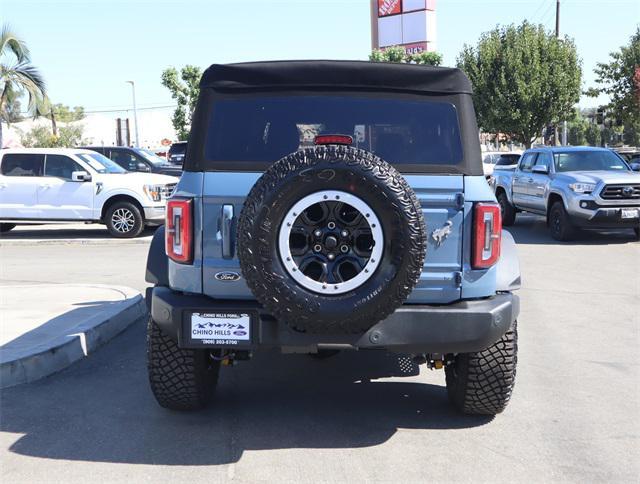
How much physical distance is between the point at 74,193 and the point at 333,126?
11.3 meters

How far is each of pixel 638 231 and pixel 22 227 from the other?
13.3 metres

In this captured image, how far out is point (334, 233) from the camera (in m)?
3.81

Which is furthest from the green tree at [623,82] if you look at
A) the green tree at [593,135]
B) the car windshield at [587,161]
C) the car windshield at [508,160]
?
the green tree at [593,135]

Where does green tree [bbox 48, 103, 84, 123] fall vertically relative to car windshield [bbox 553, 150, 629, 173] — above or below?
above

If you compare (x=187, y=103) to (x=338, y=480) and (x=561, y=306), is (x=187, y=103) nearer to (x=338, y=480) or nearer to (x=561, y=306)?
(x=561, y=306)

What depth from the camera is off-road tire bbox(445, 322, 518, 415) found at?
14.7 feet

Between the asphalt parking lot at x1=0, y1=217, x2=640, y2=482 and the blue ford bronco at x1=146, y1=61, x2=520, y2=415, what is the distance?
0.92 feet

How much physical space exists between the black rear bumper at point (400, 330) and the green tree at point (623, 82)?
34.8 metres

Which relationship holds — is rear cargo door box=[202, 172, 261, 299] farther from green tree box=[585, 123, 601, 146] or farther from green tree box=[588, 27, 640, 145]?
green tree box=[585, 123, 601, 146]

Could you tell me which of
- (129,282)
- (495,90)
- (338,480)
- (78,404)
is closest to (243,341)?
(338,480)

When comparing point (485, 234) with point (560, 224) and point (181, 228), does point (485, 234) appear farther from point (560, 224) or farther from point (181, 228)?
point (560, 224)

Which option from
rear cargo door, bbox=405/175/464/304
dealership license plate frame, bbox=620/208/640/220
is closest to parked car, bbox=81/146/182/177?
dealership license plate frame, bbox=620/208/640/220

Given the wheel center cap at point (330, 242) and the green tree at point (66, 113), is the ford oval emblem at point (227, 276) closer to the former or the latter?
the wheel center cap at point (330, 242)

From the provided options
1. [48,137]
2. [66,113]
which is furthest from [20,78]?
[66,113]
